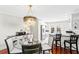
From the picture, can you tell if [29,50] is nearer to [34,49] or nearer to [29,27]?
[34,49]

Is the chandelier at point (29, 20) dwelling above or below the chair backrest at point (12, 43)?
above

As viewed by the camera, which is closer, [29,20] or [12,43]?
[29,20]

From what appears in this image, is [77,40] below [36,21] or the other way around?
below

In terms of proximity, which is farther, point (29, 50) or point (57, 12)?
point (57, 12)

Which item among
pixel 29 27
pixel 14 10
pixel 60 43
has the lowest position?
pixel 60 43

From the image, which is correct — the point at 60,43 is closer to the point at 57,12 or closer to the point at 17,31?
the point at 57,12

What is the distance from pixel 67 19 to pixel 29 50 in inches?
33.4

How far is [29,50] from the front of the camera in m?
1.41

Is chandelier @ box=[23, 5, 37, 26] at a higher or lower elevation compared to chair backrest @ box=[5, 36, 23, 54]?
higher

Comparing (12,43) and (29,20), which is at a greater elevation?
(29,20)
